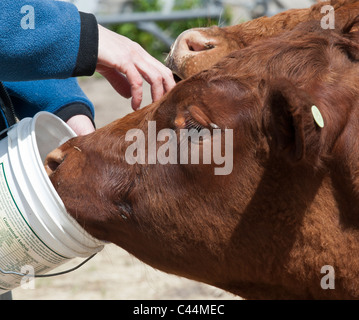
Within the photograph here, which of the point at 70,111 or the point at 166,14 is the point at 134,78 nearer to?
the point at 70,111

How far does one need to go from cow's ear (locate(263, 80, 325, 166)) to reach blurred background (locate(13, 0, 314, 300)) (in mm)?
876

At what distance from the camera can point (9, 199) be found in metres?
2.24

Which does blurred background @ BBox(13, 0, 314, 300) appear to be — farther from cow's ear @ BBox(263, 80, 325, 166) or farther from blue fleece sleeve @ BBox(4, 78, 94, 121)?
cow's ear @ BBox(263, 80, 325, 166)

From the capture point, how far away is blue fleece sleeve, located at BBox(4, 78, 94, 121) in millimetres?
2834

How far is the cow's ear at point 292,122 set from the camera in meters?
1.91

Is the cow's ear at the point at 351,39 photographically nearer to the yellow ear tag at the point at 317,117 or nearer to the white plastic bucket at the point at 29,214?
the yellow ear tag at the point at 317,117

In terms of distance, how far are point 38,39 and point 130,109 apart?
6208mm

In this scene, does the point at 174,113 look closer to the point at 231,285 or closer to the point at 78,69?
the point at 78,69

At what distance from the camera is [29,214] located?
87.6 inches

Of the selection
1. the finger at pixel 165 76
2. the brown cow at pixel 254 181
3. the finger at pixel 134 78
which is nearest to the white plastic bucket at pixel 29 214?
the brown cow at pixel 254 181

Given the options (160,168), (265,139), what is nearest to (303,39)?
(265,139)

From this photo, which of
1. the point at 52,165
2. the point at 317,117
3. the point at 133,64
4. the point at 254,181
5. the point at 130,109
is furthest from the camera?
the point at 130,109

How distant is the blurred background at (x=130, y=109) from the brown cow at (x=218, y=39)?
42cm

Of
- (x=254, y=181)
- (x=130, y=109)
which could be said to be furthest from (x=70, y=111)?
(x=130, y=109)
